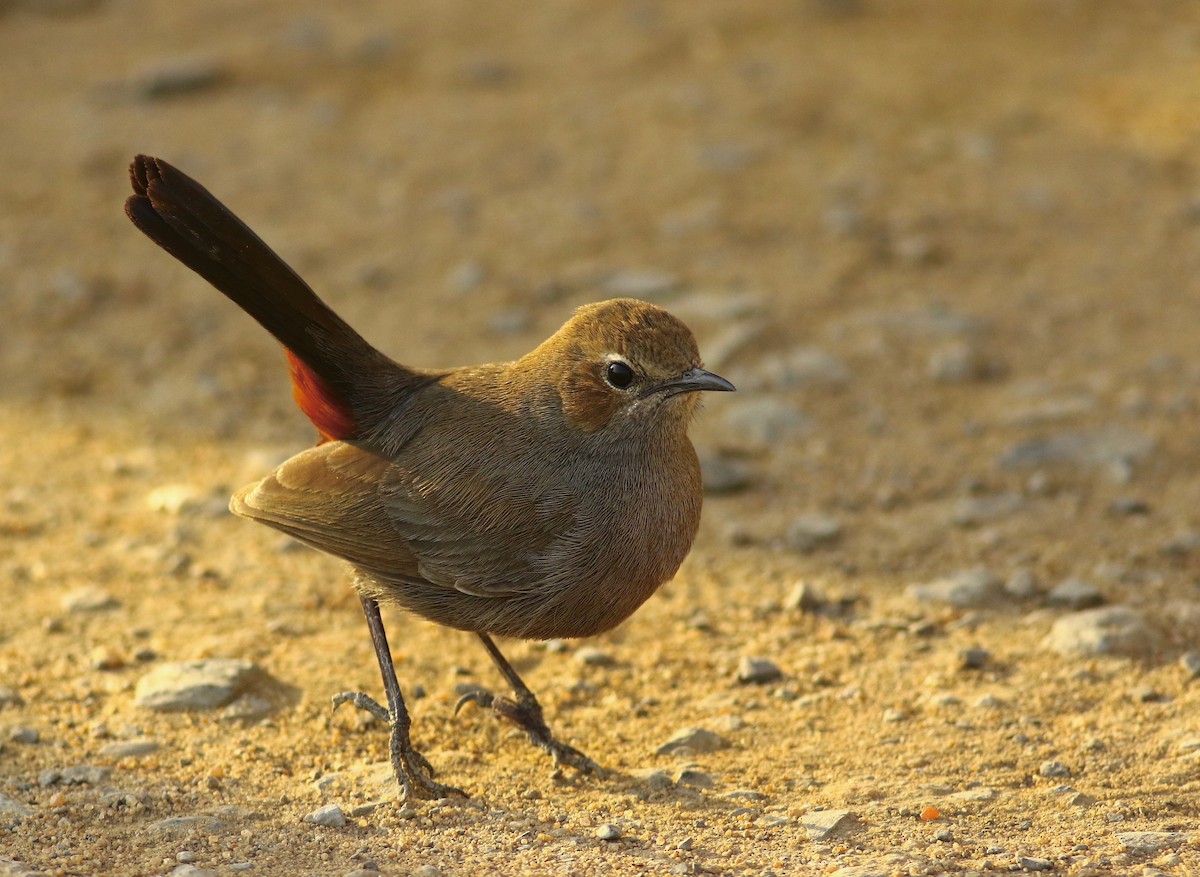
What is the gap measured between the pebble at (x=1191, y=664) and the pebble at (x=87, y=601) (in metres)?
4.22

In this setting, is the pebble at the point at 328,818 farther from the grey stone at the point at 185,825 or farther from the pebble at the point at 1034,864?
the pebble at the point at 1034,864

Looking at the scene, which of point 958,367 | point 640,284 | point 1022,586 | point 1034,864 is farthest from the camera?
point 640,284

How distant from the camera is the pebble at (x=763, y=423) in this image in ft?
23.7

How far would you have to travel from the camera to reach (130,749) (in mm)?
4879

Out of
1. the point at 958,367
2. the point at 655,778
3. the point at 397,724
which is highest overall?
the point at 958,367

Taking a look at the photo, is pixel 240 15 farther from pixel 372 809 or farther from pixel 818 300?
pixel 372 809

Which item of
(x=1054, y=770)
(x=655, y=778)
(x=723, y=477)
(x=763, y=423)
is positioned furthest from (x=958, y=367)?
(x=655, y=778)

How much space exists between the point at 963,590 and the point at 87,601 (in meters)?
3.63

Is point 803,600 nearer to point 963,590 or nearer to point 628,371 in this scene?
point 963,590

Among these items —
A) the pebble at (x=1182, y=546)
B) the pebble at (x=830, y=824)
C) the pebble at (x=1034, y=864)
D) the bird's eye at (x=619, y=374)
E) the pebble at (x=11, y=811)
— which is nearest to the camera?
the pebble at (x=1034, y=864)

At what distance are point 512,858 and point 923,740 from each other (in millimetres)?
1559

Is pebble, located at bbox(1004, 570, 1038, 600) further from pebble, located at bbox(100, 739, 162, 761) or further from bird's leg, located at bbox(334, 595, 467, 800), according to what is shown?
pebble, located at bbox(100, 739, 162, 761)

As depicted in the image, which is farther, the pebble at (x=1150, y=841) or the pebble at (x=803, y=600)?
the pebble at (x=803, y=600)

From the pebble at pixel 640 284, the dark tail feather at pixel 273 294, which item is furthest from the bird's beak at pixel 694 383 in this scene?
the pebble at pixel 640 284
